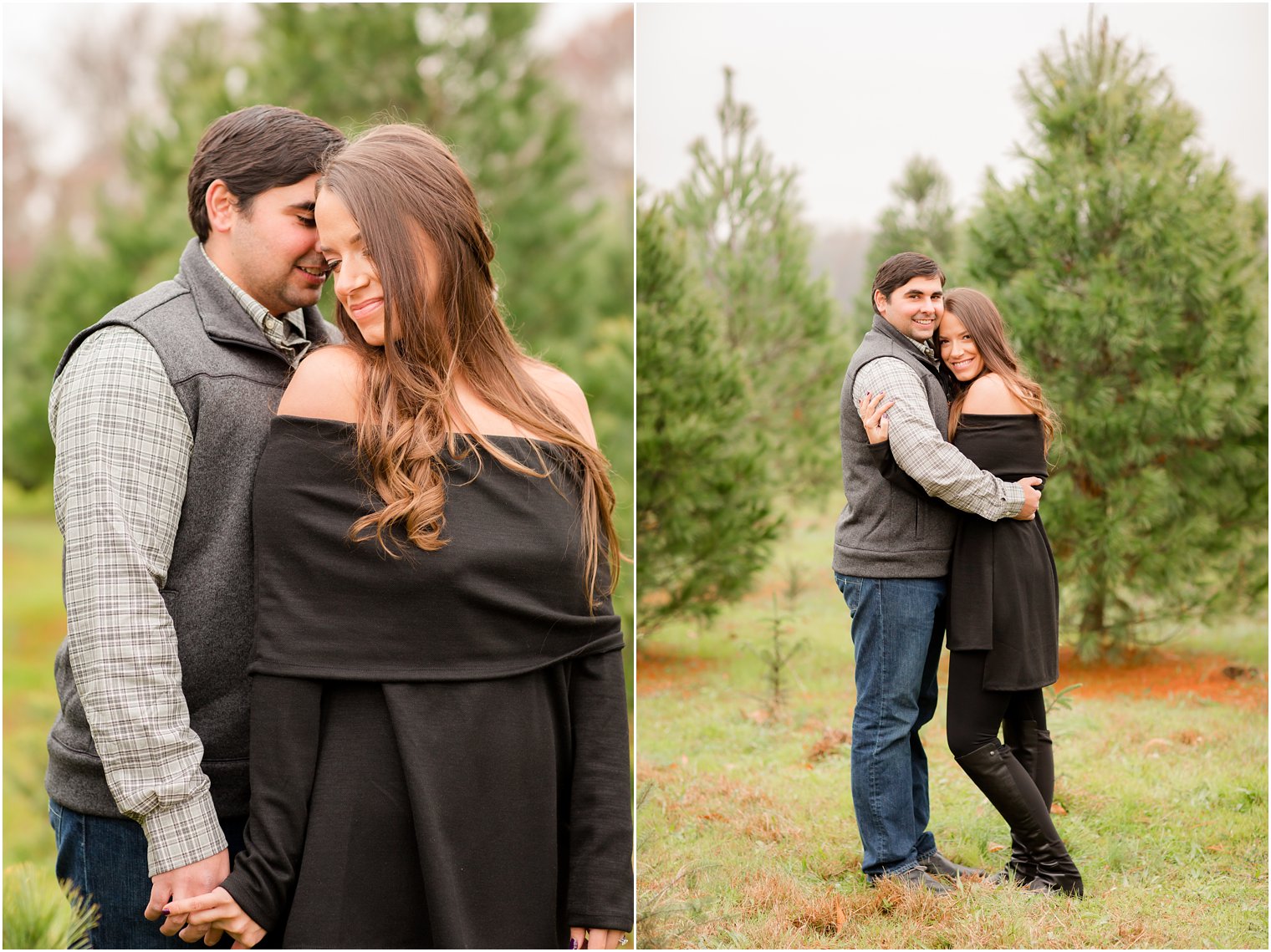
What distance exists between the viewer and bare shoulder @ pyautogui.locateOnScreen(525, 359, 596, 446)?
1855mm

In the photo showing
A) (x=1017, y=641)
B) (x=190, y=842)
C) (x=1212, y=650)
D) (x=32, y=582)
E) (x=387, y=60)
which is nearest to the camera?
(x=190, y=842)

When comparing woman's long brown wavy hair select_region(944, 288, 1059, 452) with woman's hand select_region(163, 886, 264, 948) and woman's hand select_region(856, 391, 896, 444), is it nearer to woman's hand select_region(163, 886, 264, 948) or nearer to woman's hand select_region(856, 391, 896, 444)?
woman's hand select_region(856, 391, 896, 444)

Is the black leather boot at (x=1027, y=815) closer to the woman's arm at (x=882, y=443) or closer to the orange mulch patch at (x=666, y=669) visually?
the woman's arm at (x=882, y=443)

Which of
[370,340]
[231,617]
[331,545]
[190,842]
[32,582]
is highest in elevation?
[370,340]

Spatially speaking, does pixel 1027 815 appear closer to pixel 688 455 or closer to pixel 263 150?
pixel 263 150

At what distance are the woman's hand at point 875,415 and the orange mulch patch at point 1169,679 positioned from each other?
6.82 feet

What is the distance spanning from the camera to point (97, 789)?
1.69 meters

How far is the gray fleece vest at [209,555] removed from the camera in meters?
1.67

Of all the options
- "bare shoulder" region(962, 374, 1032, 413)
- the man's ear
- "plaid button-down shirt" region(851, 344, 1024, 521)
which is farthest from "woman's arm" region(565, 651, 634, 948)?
"bare shoulder" region(962, 374, 1032, 413)

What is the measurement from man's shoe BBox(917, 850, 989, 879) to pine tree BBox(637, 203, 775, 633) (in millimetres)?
2437

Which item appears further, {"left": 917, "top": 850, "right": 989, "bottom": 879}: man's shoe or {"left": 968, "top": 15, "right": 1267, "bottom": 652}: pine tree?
{"left": 968, "top": 15, "right": 1267, "bottom": 652}: pine tree

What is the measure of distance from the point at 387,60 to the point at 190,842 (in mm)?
5893

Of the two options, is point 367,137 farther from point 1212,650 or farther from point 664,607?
point 1212,650

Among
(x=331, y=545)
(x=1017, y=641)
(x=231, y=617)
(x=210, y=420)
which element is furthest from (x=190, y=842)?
(x=1017, y=641)
